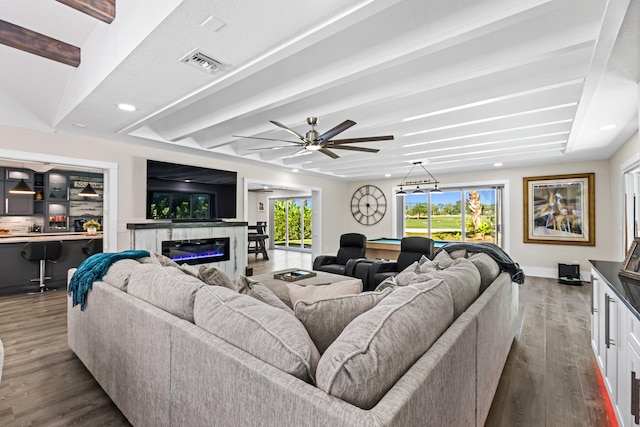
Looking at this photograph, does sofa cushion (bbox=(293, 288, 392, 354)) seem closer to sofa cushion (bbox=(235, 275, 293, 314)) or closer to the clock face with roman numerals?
sofa cushion (bbox=(235, 275, 293, 314))

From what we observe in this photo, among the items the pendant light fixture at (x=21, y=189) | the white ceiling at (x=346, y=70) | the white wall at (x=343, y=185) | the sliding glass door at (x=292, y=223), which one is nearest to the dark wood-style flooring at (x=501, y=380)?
the white wall at (x=343, y=185)

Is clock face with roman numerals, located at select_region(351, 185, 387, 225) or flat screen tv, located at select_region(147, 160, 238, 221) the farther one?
clock face with roman numerals, located at select_region(351, 185, 387, 225)

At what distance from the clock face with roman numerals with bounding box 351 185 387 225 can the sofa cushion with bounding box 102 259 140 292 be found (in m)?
7.19

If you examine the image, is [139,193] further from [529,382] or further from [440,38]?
[529,382]

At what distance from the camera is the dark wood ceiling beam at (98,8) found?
6.66 feet

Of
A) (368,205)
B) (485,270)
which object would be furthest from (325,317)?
(368,205)

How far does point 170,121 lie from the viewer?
161 inches

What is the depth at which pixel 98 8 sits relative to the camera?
2.14m

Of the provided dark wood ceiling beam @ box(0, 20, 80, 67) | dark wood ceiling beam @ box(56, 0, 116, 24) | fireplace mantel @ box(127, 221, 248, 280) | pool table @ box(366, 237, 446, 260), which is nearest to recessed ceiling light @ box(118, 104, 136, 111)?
dark wood ceiling beam @ box(0, 20, 80, 67)

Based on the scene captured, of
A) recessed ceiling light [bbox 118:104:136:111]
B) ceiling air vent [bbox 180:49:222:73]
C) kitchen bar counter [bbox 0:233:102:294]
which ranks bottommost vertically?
kitchen bar counter [bbox 0:233:102:294]

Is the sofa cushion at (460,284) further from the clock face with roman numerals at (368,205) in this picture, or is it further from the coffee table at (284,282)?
the clock face with roman numerals at (368,205)

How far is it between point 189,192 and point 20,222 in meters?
5.18

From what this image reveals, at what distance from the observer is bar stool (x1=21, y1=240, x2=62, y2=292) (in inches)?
185

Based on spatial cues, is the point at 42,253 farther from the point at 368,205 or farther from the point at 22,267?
the point at 368,205
